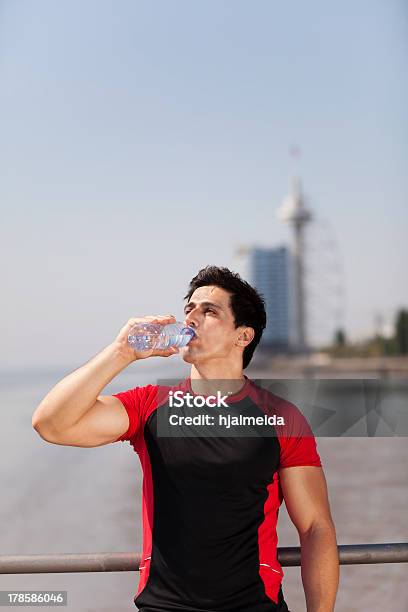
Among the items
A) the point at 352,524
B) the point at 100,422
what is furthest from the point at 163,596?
the point at 352,524

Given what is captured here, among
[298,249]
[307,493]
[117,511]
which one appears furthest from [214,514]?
[298,249]

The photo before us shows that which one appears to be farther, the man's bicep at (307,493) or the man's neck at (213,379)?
the man's neck at (213,379)

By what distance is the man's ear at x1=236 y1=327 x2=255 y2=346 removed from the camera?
218cm

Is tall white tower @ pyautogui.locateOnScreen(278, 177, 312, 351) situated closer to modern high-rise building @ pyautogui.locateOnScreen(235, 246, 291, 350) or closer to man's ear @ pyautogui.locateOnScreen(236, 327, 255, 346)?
modern high-rise building @ pyautogui.locateOnScreen(235, 246, 291, 350)

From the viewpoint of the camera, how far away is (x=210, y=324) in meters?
2.12

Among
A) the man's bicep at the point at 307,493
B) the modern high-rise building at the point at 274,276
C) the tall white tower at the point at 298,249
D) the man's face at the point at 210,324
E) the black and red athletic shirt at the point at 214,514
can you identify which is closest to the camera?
the black and red athletic shirt at the point at 214,514

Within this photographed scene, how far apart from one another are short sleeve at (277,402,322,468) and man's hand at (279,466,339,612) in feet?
0.06

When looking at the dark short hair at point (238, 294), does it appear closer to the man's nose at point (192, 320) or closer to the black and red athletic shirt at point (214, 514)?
the man's nose at point (192, 320)

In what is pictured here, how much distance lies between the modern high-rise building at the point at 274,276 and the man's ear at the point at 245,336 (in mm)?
117756

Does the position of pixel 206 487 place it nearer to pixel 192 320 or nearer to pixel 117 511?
pixel 192 320

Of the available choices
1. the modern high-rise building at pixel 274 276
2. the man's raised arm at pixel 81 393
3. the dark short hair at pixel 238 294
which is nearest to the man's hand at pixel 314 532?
the dark short hair at pixel 238 294

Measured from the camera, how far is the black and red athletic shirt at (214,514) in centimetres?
188

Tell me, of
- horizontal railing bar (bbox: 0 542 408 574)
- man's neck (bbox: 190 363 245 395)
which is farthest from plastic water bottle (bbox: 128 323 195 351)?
horizontal railing bar (bbox: 0 542 408 574)

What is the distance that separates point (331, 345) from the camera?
9162cm
